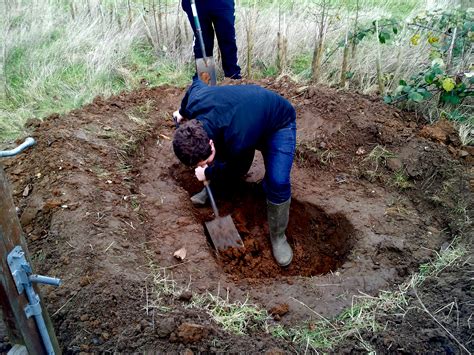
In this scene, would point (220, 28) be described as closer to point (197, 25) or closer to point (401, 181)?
point (197, 25)

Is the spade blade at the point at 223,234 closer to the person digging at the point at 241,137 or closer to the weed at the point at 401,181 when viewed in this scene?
the person digging at the point at 241,137

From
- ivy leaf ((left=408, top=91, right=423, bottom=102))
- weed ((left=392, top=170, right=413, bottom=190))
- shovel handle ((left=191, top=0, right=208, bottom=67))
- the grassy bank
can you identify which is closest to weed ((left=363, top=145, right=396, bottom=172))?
weed ((left=392, top=170, right=413, bottom=190))

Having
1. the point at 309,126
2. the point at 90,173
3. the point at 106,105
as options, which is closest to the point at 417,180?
the point at 309,126

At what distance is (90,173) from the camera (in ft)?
12.3

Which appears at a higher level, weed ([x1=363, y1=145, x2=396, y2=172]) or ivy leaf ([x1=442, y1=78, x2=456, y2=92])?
ivy leaf ([x1=442, y1=78, x2=456, y2=92])

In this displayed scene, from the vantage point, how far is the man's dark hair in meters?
2.78

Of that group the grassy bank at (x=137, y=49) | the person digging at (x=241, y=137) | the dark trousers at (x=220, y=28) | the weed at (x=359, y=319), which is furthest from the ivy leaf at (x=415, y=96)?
the dark trousers at (x=220, y=28)

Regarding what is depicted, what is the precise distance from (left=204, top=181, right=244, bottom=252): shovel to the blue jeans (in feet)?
1.71

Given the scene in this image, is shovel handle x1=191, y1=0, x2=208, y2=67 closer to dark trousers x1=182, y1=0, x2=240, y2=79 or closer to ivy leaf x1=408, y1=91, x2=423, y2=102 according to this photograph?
dark trousers x1=182, y1=0, x2=240, y2=79

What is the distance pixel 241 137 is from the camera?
3041mm

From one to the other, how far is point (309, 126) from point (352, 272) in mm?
1908

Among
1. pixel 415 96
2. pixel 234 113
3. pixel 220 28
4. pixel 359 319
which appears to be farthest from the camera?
pixel 220 28

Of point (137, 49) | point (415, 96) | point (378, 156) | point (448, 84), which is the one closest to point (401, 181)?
point (378, 156)

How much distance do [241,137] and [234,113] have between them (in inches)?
6.9
